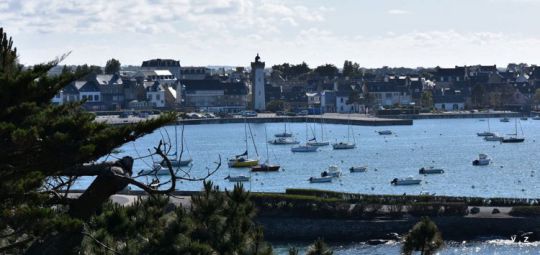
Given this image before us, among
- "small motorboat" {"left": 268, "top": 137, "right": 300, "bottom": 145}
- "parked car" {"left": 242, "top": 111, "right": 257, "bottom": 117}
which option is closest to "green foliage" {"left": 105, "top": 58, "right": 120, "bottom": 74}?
"parked car" {"left": 242, "top": 111, "right": 257, "bottom": 117}

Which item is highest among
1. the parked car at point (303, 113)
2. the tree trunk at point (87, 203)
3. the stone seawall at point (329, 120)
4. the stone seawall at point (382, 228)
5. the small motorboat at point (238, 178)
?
the tree trunk at point (87, 203)

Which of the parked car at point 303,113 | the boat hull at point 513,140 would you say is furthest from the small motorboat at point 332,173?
the parked car at point 303,113

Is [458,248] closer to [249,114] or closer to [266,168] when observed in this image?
[266,168]

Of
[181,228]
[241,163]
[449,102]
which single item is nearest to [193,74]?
[449,102]

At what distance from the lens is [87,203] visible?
10672 millimetres

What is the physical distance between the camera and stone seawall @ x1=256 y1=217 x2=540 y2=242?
39.2 m

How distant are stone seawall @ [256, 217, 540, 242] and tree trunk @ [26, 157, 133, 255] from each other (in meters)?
28.4

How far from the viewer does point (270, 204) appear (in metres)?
41.4

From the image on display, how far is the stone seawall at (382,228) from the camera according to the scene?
39250 mm

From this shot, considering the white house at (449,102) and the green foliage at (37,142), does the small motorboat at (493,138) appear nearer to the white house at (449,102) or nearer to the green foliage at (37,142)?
the white house at (449,102)

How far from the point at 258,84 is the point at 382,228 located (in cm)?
10058

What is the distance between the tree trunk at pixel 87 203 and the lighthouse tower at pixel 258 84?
4881 inches

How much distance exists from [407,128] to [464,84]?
2932 centimetres

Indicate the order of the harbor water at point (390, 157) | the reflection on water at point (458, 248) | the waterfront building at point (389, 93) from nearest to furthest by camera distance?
1. the reflection on water at point (458, 248)
2. the harbor water at point (390, 157)
3. the waterfront building at point (389, 93)
